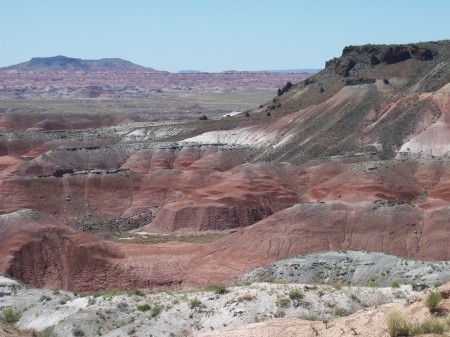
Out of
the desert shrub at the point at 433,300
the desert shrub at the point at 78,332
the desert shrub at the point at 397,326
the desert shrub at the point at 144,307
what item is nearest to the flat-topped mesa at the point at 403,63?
the desert shrub at the point at 144,307

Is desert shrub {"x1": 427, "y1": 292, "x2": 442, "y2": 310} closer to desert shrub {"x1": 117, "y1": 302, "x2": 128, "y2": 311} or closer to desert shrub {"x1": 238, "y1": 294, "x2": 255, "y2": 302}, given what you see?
desert shrub {"x1": 238, "y1": 294, "x2": 255, "y2": 302}

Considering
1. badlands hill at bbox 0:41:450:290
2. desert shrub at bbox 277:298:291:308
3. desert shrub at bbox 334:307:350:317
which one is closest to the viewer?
desert shrub at bbox 334:307:350:317

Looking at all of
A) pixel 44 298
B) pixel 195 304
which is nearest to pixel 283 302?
pixel 195 304

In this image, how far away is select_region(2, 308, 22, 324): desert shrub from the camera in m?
31.9

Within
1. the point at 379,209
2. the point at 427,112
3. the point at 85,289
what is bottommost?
the point at 85,289

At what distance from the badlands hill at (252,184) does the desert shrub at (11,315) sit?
16458mm

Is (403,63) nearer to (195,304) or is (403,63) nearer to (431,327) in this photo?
(195,304)

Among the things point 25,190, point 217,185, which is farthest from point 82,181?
point 217,185

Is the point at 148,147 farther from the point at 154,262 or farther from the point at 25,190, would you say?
the point at 154,262

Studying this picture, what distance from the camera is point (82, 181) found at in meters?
84.2

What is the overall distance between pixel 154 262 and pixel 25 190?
1268 inches

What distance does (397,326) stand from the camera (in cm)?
1420

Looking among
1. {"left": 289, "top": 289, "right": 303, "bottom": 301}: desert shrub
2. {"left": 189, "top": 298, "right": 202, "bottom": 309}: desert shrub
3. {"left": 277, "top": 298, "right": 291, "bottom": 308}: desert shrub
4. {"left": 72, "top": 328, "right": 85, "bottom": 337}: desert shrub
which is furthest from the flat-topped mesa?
{"left": 72, "top": 328, "right": 85, "bottom": 337}: desert shrub

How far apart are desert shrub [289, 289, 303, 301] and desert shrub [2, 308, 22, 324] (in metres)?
12.6
